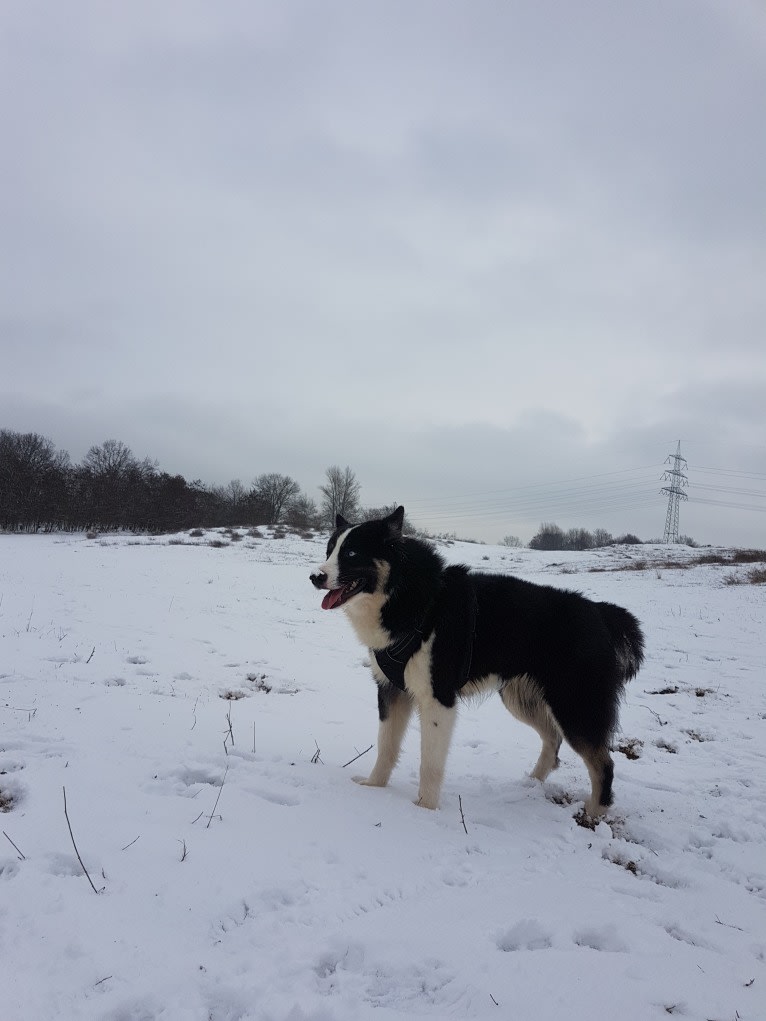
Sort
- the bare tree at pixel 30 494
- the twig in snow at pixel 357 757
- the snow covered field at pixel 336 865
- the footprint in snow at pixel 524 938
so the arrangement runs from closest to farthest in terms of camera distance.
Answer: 1. the snow covered field at pixel 336 865
2. the footprint in snow at pixel 524 938
3. the twig in snow at pixel 357 757
4. the bare tree at pixel 30 494

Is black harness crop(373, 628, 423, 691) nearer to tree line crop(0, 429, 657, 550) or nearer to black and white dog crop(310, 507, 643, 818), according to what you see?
black and white dog crop(310, 507, 643, 818)

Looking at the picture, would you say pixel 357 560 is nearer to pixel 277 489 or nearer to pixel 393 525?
pixel 393 525

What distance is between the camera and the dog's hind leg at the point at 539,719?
4.82 metres

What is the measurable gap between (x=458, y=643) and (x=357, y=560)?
3.54 ft

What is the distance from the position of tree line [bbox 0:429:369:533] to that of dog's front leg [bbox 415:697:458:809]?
1833 inches

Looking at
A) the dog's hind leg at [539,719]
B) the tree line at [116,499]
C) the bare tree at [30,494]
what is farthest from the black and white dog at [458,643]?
the bare tree at [30,494]

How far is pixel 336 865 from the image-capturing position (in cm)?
297

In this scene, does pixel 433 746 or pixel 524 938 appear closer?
pixel 524 938

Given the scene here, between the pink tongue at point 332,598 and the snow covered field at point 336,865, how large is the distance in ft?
4.38

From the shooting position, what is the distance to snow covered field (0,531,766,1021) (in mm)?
2104

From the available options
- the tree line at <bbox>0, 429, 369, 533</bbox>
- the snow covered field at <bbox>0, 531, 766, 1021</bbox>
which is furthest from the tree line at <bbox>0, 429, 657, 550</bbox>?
the snow covered field at <bbox>0, 531, 766, 1021</bbox>

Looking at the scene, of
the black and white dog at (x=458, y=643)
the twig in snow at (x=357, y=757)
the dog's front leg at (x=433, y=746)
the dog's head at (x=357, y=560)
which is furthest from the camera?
the twig in snow at (x=357, y=757)

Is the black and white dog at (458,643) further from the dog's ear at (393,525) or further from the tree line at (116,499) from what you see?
the tree line at (116,499)

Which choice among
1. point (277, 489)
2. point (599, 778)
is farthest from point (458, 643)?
point (277, 489)
